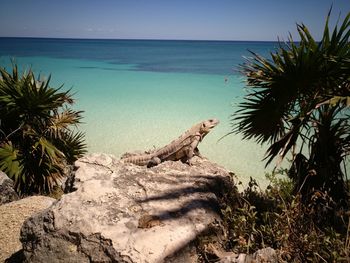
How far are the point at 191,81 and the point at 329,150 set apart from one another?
69.6 feet

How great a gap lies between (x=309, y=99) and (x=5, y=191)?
493cm

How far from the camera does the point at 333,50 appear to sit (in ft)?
10.6

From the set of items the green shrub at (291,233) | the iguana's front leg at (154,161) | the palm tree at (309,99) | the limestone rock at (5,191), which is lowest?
the limestone rock at (5,191)

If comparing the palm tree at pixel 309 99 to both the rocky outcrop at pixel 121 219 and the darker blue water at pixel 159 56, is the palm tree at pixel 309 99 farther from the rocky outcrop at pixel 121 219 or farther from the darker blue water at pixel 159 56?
the rocky outcrop at pixel 121 219

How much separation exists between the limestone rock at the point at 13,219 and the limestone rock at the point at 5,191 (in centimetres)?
47

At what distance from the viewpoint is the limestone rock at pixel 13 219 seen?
3.58 meters

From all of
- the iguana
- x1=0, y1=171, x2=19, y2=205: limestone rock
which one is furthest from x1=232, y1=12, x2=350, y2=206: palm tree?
x1=0, y1=171, x2=19, y2=205: limestone rock

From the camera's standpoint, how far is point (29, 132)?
559cm

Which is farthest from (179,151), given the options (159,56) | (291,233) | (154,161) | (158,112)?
(159,56)

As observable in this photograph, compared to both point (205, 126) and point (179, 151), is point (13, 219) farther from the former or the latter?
point (205, 126)

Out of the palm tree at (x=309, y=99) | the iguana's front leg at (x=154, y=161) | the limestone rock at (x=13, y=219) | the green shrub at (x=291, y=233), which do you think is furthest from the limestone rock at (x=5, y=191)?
the palm tree at (x=309, y=99)

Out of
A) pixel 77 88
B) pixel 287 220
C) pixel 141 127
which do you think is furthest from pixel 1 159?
pixel 77 88

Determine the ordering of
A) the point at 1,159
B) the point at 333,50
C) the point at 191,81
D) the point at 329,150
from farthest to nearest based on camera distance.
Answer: the point at 191,81
the point at 1,159
the point at 329,150
the point at 333,50

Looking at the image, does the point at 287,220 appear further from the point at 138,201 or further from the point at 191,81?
the point at 191,81
